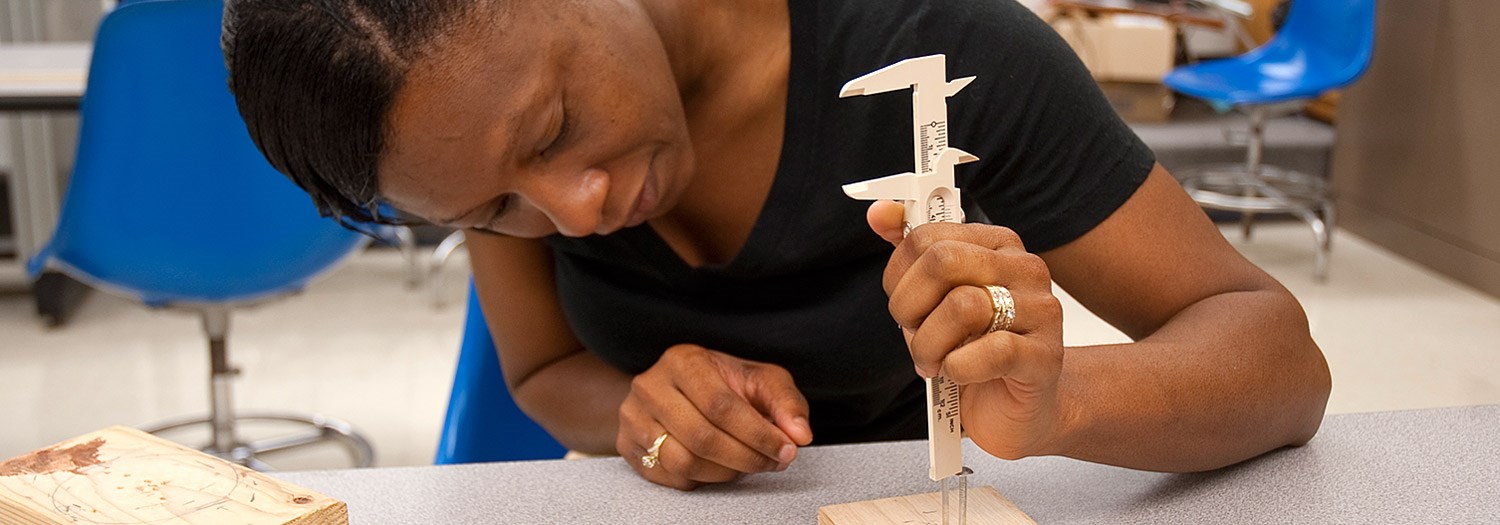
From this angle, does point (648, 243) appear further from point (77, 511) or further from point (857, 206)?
point (77, 511)

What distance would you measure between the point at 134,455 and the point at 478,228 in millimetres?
285

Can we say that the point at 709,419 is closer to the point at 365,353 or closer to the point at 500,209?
the point at 500,209

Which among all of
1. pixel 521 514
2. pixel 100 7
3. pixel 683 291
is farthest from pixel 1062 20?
pixel 521 514

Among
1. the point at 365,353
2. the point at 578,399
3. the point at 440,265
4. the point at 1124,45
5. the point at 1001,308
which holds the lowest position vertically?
the point at 365,353

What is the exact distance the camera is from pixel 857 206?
1.12 m

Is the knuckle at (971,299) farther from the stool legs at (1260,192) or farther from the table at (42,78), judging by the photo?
the stool legs at (1260,192)

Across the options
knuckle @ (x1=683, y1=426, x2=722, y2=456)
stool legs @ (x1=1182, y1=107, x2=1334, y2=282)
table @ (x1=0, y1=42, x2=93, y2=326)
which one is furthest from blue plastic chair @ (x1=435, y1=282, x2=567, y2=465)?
stool legs @ (x1=1182, y1=107, x2=1334, y2=282)

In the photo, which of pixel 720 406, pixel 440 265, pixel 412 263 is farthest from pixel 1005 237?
pixel 412 263

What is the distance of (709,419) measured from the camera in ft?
3.26

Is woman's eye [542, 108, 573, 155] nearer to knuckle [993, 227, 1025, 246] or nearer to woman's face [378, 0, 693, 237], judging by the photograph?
woman's face [378, 0, 693, 237]

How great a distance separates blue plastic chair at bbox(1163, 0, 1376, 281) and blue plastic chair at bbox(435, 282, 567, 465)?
2.93 m

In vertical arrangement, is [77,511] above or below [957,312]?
below

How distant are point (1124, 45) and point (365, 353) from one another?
304 centimetres

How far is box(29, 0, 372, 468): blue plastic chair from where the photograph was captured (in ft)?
7.21
